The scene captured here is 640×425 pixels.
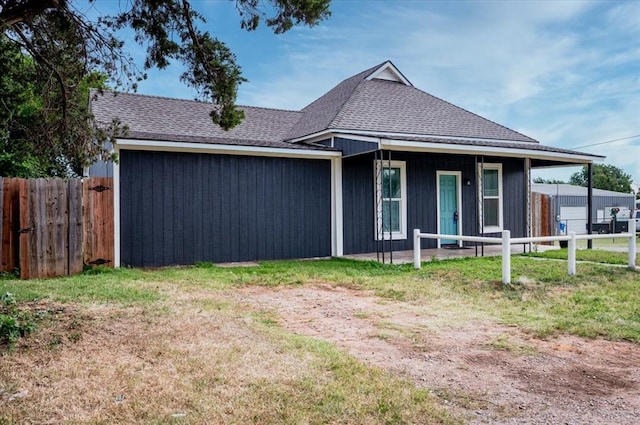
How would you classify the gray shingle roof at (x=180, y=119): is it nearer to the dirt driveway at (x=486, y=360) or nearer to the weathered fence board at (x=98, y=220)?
the weathered fence board at (x=98, y=220)

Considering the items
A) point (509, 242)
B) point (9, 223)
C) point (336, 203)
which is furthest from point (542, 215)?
point (9, 223)

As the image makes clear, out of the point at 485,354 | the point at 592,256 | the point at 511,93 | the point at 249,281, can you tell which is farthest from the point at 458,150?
the point at 511,93

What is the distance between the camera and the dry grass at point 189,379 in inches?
113

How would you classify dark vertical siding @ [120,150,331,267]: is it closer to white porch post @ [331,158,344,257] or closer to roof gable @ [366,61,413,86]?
white porch post @ [331,158,344,257]

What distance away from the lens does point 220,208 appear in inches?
401

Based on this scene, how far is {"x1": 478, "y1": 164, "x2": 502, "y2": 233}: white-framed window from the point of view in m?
13.6

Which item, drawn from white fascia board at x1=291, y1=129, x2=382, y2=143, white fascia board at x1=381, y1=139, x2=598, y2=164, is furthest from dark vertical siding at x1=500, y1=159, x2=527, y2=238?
white fascia board at x1=291, y1=129, x2=382, y2=143

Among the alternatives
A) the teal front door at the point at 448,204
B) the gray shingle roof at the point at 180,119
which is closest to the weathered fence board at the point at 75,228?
the gray shingle roof at the point at 180,119

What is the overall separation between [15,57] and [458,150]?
8444 millimetres

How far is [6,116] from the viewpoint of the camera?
22.4 ft

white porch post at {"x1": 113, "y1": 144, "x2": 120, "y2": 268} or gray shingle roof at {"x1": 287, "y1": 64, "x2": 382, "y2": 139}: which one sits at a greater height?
gray shingle roof at {"x1": 287, "y1": 64, "x2": 382, "y2": 139}

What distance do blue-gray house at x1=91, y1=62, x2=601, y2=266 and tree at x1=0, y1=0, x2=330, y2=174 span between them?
2271 millimetres

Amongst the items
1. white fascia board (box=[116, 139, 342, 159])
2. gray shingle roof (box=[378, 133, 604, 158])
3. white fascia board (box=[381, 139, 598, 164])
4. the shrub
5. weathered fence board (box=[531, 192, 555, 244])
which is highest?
gray shingle roof (box=[378, 133, 604, 158])

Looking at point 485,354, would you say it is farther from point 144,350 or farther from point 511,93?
point 511,93
